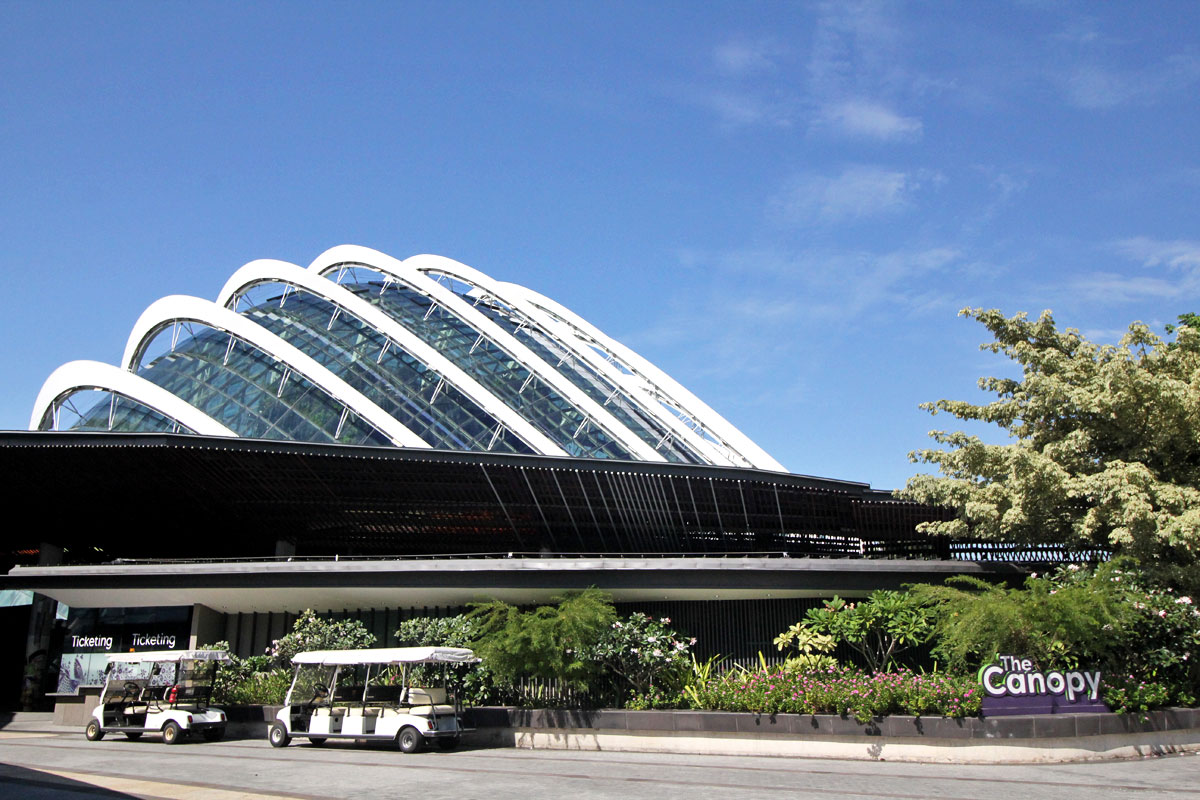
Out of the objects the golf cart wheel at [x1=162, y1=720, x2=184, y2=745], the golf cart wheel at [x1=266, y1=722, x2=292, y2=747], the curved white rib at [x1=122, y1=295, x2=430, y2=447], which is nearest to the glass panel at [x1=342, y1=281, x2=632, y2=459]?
the curved white rib at [x1=122, y1=295, x2=430, y2=447]

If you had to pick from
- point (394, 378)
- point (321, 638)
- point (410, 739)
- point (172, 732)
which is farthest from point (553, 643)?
point (394, 378)

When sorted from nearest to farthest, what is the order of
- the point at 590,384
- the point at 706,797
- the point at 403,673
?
the point at 706,797
the point at 403,673
the point at 590,384

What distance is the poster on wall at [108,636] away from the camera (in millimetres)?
34375

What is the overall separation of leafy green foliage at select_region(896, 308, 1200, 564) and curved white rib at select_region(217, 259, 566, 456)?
1593cm

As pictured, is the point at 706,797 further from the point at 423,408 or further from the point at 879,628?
the point at 423,408

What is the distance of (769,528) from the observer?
33.8m

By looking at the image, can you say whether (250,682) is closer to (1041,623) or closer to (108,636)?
(108,636)

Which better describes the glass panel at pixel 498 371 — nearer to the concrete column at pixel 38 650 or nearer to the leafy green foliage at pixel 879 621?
the leafy green foliage at pixel 879 621

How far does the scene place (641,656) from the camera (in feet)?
76.6

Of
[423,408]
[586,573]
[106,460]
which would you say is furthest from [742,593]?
[106,460]

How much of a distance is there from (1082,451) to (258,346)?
106ft

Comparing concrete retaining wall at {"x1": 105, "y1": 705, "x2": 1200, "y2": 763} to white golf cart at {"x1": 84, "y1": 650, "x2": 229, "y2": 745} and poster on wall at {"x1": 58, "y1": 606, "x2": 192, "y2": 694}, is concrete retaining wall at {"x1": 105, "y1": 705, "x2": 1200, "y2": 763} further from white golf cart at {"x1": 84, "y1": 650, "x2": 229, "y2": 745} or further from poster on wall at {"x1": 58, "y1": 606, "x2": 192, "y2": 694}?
poster on wall at {"x1": 58, "y1": 606, "x2": 192, "y2": 694}

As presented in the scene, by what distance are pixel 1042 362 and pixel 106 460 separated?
30.1 m

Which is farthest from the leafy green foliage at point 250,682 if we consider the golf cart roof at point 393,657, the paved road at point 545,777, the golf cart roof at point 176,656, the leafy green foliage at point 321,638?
the paved road at point 545,777
